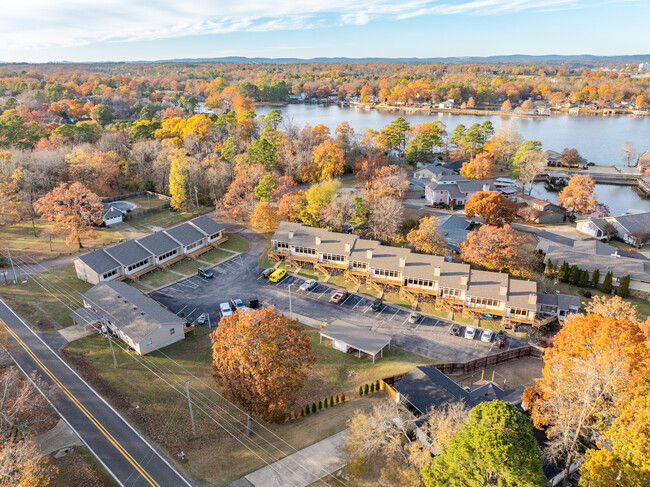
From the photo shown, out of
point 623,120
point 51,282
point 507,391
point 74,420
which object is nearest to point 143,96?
point 51,282

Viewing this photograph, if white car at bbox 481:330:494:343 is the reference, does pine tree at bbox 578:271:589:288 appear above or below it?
above

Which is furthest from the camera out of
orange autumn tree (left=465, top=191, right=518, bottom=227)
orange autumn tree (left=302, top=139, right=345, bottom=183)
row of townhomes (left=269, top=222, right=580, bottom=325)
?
orange autumn tree (left=302, top=139, right=345, bottom=183)

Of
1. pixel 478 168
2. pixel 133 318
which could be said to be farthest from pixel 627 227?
pixel 133 318

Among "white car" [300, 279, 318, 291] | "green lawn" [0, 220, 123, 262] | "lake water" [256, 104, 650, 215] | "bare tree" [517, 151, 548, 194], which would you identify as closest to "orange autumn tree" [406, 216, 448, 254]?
"white car" [300, 279, 318, 291]

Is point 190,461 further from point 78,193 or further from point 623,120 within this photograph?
point 623,120

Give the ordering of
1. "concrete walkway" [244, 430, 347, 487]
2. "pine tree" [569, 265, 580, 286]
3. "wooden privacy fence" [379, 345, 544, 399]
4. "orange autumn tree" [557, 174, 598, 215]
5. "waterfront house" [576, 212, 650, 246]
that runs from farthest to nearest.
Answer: "orange autumn tree" [557, 174, 598, 215] → "waterfront house" [576, 212, 650, 246] → "pine tree" [569, 265, 580, 286] → "wooden privacy fence" [379, 345, 544, 399] → "concrete walkway" [244, 430, 347, 487]

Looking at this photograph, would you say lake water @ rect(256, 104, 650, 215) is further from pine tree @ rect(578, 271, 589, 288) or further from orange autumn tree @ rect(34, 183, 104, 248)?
orange autumn tree @ rect(34, 183, 104, 248)

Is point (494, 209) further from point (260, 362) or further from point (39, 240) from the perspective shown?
point (39, 240)

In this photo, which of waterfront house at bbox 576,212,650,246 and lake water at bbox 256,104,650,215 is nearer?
waterfront house at bbox 576,212,650,246

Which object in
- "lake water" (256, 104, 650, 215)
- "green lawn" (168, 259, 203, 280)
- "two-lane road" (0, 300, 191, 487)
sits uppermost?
"lake water" (256, 104, 650, 215)
